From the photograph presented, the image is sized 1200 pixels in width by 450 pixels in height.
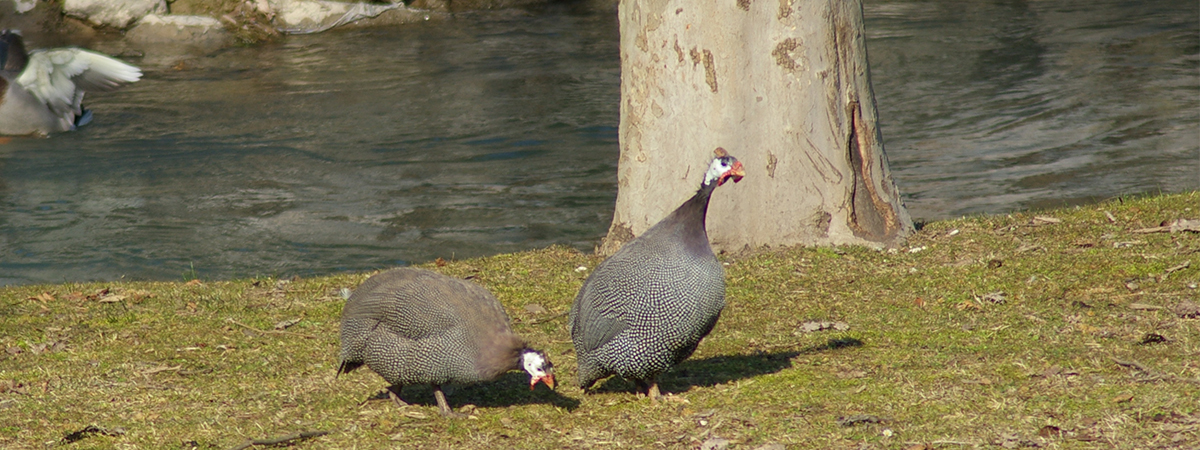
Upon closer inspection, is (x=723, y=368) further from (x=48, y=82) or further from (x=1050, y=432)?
(x=48, y=82)

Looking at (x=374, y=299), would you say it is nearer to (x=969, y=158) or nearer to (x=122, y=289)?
(x=122, y=289)

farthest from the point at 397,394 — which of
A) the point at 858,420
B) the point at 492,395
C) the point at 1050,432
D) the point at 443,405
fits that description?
the point at 1050,432

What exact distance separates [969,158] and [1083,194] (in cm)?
226

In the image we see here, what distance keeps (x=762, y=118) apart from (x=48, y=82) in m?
9.03

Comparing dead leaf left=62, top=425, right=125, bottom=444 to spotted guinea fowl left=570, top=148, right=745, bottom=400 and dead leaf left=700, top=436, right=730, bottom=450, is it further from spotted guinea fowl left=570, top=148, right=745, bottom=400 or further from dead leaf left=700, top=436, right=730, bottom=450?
dead leaf left=700, top=436, right=730, bottom=450

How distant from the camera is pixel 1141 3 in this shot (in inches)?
902

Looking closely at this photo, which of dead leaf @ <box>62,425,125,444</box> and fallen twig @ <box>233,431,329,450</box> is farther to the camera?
dead leaf @ <box>62,425,125,444</box>

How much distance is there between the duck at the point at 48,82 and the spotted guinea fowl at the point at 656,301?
7675 millimetres

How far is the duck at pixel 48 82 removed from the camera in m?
11.6

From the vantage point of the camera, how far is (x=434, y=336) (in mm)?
4844

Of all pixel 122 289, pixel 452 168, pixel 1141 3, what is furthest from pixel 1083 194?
pixel 1141 3

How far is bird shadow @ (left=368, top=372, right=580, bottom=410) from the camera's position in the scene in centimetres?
531

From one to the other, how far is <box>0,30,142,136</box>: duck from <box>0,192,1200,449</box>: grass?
4.28 metres

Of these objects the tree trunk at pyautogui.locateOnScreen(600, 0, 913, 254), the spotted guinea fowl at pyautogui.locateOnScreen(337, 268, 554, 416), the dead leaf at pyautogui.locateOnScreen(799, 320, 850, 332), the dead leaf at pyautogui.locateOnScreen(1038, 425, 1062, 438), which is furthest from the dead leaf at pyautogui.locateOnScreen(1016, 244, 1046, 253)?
the spotted guinea fowl at pyautogui.locateOnScreen(337, 268, 554, 416)
